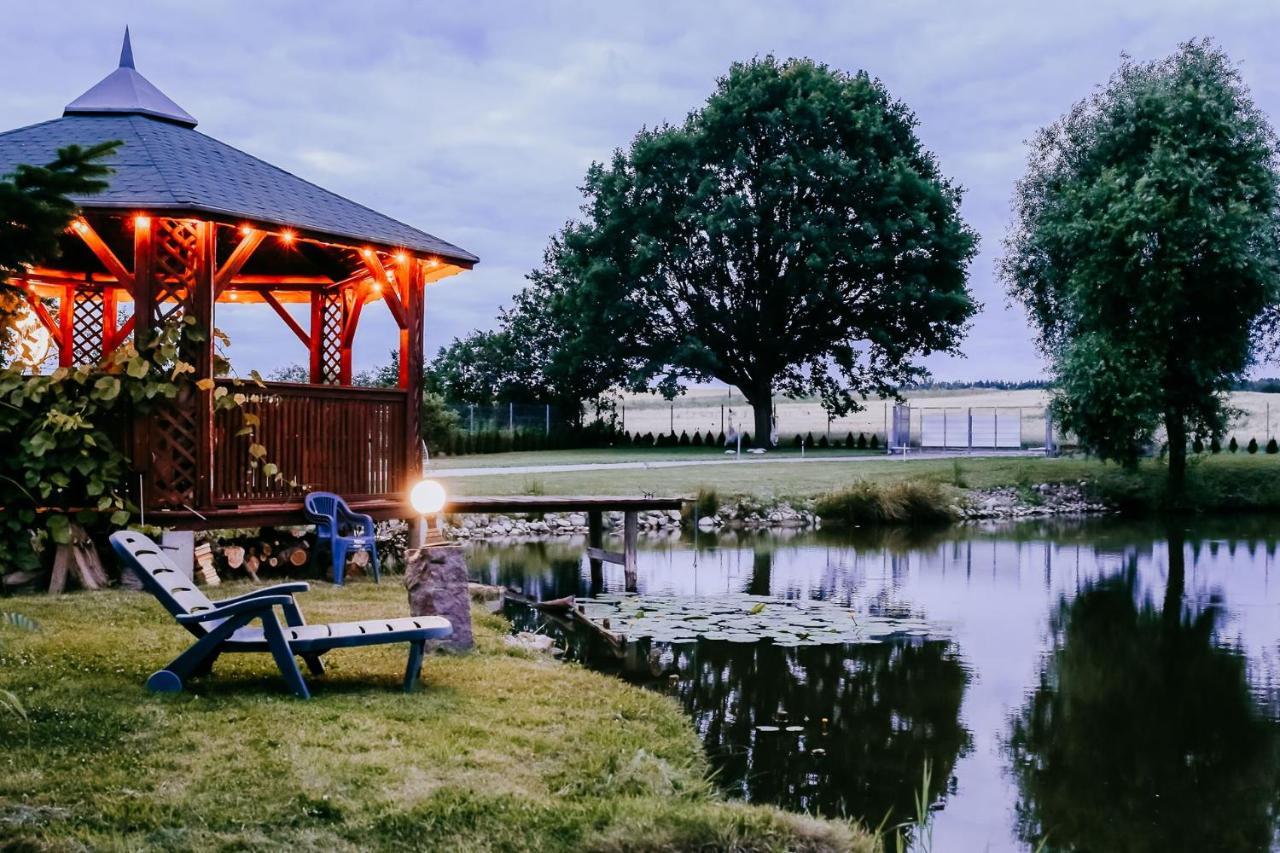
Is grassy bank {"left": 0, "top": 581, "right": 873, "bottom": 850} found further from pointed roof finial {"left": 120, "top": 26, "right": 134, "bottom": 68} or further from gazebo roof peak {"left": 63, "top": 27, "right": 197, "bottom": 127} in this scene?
pointed roof finial {"left": 120, "top": 26, "right": 134, "bottom": 68}

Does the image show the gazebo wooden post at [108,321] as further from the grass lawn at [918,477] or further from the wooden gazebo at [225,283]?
the grass lawn at [918,477]

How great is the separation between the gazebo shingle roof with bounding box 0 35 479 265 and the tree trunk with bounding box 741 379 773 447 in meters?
23.1

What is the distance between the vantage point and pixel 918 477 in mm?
22938

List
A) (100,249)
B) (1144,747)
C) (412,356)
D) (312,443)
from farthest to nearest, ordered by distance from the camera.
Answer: (412,356), (312,443), (100,249), (1144,747)

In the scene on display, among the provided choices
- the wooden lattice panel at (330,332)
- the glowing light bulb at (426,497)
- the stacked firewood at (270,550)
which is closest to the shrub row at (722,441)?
the wooden lattice panel at (330,332)

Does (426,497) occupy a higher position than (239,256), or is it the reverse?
(239,256)

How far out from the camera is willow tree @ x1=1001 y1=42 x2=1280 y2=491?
→ 74.6 feet

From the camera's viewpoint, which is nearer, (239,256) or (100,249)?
(100,249)

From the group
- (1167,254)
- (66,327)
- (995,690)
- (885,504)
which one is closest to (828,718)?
(995,690)

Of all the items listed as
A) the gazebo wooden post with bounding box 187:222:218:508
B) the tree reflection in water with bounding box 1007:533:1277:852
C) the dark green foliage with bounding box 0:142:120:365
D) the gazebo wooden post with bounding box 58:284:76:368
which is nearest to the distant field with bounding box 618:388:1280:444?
the gazebo wooden post with bounding box 58:284:76:368

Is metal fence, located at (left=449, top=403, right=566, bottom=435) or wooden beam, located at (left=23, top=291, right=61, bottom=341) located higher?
wooden beam, located at (left=23, top=291, right=61, bottom=341)

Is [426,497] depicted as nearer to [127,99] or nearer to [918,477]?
[127,99]

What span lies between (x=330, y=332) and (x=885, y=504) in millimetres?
11109

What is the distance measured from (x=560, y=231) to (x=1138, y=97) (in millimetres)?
22492
